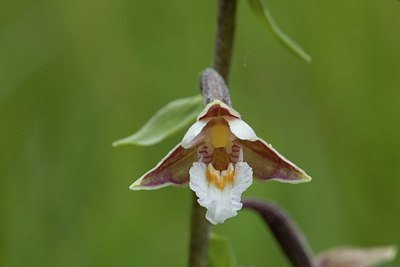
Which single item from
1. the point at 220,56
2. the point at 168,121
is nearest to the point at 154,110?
the point at 168,121

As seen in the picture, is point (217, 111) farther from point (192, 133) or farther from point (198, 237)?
point (198, 237)

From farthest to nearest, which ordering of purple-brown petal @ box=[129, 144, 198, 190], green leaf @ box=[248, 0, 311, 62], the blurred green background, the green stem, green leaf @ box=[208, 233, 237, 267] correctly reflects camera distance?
1. the blurred green background
2. green leaf @ box=[208, 233, 237, 267]
3. green leaf @ box=[248, 0, 311, 62]
4. the green stem
5. purple-brown petal @ box=[129, 144, 198, 190]

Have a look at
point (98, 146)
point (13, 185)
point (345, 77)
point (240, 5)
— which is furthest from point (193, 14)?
point (13, 185)

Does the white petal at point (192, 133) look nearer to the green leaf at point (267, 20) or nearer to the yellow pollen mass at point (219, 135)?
the yellow pollen mass at point (219, 135)

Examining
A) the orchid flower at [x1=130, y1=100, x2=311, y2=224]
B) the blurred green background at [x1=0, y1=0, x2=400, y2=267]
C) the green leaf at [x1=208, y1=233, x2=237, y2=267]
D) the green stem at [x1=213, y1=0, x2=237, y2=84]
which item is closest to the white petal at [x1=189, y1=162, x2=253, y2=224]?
the orchid flower at [x1=130, y1=100, x2=311, y2=224]

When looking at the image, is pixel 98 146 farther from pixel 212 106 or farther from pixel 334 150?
pixel 212 106

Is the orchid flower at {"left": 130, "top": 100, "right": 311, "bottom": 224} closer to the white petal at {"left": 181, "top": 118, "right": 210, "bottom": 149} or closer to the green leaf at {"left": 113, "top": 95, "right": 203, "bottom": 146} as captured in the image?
the white petal at {"left": 181, "top": 118, "right": 210, "bottom": 149}
